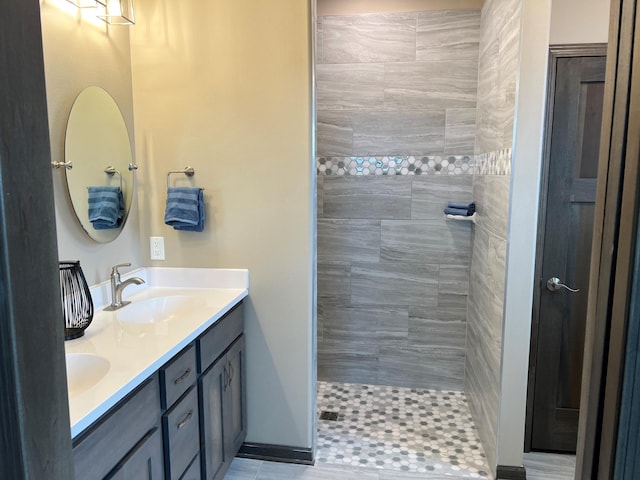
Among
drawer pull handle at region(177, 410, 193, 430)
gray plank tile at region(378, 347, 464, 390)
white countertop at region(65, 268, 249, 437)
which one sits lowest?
gray plank tile at region(378, 347, 464, 390)

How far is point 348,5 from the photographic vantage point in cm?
310

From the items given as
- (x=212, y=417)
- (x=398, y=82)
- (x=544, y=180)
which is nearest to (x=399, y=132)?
(x=398, y=82)

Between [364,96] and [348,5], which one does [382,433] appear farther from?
[348,5]

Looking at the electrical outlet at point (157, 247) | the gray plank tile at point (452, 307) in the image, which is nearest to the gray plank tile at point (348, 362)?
the gray plank tile at point (452, 307)

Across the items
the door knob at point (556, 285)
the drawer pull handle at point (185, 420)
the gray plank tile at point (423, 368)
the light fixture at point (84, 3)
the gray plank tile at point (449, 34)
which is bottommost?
the gray plank tile at point (423, 368)

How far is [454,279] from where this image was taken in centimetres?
323

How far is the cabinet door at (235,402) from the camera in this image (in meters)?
2.24

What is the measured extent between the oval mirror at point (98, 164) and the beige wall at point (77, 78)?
37mm

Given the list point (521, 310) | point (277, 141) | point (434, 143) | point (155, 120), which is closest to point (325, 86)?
point (434, 143)

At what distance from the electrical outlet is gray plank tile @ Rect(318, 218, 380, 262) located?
120 centimetres

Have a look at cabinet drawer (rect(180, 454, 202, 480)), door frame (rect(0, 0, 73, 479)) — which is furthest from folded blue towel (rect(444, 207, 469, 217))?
door frame (rect(0, 0, 73, 479))

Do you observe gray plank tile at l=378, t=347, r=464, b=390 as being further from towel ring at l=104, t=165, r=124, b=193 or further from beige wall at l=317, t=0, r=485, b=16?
beige wall at l=317, t=0, r=485, b=16

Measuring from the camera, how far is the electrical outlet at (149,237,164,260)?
2500 mm

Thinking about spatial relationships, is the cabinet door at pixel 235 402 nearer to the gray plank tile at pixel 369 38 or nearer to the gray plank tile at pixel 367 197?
the gray plank tile at pixel 367 197
